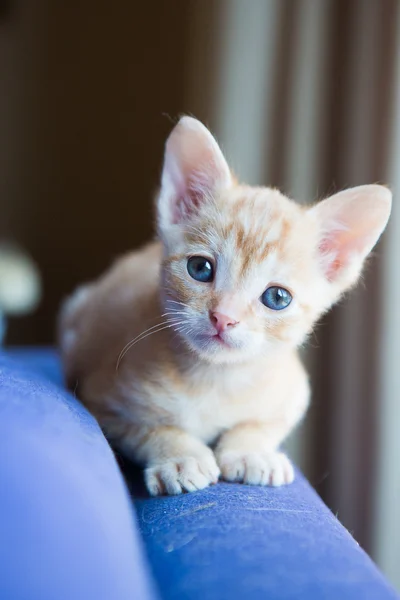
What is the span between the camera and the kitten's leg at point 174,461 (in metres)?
0.85

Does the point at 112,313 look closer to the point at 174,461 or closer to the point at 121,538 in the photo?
the point at 174,461

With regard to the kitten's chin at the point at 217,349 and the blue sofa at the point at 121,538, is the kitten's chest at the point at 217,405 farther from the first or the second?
the blue sofa at the point at 121,538

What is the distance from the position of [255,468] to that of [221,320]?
0.71ft

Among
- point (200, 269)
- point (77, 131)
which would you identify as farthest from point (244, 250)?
point (77, 131)

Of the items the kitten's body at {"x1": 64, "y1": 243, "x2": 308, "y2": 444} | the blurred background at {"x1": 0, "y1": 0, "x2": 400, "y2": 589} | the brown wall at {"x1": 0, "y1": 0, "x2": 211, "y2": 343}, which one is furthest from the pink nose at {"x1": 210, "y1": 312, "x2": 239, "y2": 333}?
the brown wall at {"x1": 0, "y1": 0, "x2": 211, "y2": 343}

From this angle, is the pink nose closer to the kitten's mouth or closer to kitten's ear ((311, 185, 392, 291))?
the kitten's mouth

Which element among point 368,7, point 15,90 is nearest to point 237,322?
point 368,7

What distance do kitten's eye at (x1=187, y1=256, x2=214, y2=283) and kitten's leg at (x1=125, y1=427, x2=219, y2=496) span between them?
234 millimetres

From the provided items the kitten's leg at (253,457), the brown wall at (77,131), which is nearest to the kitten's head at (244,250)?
the kitten's leg at (253,457)

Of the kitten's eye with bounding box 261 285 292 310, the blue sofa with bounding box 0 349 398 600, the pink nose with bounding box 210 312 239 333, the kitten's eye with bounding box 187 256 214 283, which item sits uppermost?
→ the kitten's eye with bounding box 187 256 214 283

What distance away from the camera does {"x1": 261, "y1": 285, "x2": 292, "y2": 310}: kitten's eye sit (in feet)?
3.04

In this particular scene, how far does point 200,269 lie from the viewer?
0.96 meters

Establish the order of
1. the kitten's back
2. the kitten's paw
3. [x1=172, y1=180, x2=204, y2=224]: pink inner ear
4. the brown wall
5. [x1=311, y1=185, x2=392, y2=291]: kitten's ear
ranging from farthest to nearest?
the brown wall < the kitten's back < [x1=172, y1=180, x2=204, y2=224]: pink inner ear < [x1=311, y1=185, x2=392, y2=291]: kitten's ear < the kitten's paw

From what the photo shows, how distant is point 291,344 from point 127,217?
2216mm
